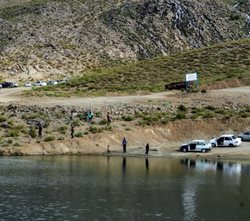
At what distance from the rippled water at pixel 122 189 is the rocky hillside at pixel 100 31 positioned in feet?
239

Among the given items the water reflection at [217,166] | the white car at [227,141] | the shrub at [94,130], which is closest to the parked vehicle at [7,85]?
the shrub at [94,130]

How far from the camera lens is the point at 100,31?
143125mm

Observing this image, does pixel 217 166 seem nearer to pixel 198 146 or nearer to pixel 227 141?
pixel 198 146

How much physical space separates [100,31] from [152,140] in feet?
243

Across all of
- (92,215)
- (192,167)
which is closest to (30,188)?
(92,215)

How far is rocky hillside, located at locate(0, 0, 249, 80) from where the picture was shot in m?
133

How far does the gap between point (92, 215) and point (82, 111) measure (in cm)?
4381

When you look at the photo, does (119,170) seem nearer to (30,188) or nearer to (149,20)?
(30,188)

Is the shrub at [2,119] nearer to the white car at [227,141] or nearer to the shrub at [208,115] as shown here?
the shrub at [208,115]

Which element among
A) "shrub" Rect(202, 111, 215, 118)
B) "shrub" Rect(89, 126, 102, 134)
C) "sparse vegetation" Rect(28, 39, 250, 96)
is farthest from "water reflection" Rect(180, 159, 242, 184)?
"sparse vegetation" Rect(28, 39, 250, 96)

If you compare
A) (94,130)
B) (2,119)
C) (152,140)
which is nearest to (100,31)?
(2,119)

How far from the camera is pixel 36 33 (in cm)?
14038

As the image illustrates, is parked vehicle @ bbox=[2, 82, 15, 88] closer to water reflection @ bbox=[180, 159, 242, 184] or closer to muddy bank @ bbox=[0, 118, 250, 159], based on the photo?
muddy bank @ bbox=[0, 118, 250, 159]

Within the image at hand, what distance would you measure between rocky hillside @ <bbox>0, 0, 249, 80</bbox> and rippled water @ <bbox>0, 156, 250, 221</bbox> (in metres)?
72.8
